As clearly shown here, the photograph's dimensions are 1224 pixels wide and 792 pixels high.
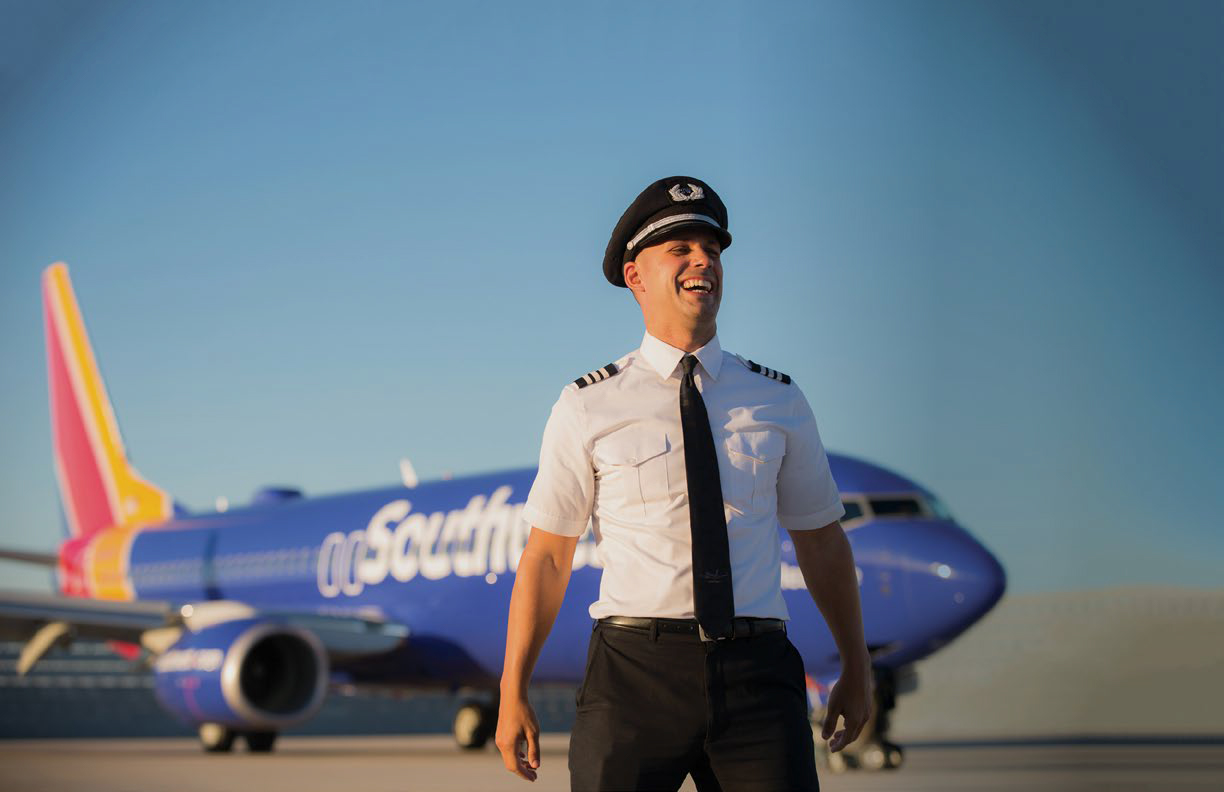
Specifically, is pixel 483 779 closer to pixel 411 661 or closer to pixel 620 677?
pixel 411 661

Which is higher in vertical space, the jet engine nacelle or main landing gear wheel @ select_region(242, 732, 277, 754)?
the jet engine nacelle

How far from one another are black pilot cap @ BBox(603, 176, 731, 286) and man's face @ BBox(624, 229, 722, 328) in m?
0.02

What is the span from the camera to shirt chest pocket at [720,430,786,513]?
7.52 feet

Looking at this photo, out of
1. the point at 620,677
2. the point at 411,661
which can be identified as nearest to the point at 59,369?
the point at 411,661

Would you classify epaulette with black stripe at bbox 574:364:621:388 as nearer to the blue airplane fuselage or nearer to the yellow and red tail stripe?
the blue airplane fuselage

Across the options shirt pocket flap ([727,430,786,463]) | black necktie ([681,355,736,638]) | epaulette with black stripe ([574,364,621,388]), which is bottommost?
black necktie ([681,355,736,638])

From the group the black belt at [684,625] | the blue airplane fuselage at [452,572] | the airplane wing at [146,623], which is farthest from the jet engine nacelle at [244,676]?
the black belt at [684,625]

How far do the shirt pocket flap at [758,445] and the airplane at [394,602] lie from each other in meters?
6.13

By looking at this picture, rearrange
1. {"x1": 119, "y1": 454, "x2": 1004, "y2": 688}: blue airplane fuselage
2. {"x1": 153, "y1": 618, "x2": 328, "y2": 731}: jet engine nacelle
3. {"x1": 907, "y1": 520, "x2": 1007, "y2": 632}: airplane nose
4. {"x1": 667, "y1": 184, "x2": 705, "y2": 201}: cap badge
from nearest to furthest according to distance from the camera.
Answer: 1. {"x1": 667, "y1": 184, "x2": 705, "y2": 201}: cap badge
2. {"x1": 907, "y1": 520, "x2": 1007, "y2": 632}: airplane nose
3. {"x1": 119, "y1": 454, "x2": 1004, "y2": 688}: blue airplane fuselage
4. {"x1": 153, "y1": 618, "x2": 328, "y2": 731}: jet engine nacelle

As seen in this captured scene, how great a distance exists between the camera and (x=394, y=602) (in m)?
13.4

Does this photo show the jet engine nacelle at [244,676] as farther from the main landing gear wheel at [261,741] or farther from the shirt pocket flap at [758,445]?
the shirt pocket flap at [758,445]

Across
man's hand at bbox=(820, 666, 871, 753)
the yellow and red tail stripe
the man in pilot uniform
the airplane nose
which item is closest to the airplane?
the airplane nose

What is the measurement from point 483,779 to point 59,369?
1329cm

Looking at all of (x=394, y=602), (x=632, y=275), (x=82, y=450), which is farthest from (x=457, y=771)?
(x=82, y=450)
